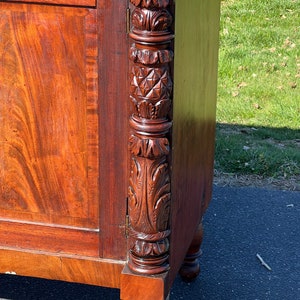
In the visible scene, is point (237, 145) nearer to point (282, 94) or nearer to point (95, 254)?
point (282, 94)

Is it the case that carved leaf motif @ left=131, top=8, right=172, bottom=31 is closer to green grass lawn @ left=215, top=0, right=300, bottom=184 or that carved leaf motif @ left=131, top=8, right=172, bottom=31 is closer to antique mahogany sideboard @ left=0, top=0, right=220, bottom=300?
antique mahogany sideboard @ left=0, top=0, right=220, bottom=300

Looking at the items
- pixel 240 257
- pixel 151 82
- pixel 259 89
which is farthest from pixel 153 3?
pixel 259 89

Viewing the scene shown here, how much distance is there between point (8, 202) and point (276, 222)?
143cm

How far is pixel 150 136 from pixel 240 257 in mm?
1217

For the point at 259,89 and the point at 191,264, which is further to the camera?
the point at 259,89

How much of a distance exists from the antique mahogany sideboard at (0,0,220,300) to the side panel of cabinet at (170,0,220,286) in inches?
0.4

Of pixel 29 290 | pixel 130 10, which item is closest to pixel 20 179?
pixel 130 10

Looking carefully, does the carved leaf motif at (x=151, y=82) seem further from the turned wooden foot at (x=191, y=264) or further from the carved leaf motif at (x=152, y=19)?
the turned wooden foot at (x=191, y=264)

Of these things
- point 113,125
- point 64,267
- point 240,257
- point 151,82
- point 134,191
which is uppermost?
point 151,82

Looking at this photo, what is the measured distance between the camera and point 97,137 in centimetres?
175

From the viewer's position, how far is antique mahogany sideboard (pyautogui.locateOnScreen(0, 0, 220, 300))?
1644mm

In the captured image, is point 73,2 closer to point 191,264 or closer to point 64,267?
point 64,267

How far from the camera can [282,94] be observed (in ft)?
14.8

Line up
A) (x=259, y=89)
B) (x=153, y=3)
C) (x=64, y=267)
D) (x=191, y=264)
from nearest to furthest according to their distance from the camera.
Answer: (x=153, y=3)
(x=64, y=267)
(x=191, y=264)
(x=259, y=89)
